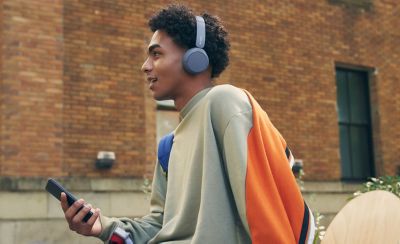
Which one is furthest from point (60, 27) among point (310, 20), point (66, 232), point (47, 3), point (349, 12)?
point (349, 12)

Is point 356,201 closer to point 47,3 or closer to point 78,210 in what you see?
point 78,210

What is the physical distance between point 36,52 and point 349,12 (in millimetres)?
6379

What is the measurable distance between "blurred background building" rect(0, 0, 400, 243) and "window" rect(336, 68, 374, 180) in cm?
2

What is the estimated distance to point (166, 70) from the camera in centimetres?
267

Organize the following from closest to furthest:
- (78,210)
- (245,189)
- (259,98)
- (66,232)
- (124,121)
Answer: (245,189)
(78,210)
(66,232)
(124,121)
(259,98)

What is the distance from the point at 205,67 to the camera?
2.65 m

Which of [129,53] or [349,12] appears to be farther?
[349,12]

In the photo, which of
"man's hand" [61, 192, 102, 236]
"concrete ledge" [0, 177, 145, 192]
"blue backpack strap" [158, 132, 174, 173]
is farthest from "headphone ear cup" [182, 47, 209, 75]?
"concrete ledge" [0, 177, 145, 192]

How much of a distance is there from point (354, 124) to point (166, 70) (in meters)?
10.4

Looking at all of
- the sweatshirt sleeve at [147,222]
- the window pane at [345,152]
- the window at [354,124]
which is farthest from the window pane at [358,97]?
the sweatshirt sleeve at [147,222]

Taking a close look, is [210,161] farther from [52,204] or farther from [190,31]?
[52,204]

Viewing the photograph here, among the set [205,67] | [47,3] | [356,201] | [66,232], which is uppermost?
[47,3]

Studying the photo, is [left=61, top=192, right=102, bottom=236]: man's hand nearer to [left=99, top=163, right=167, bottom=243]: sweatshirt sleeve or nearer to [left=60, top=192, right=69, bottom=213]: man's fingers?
[left=60, top=192, right=69, bottom=213]: man's fingers

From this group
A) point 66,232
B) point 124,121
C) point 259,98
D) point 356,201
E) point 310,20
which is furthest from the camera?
point 310,20
